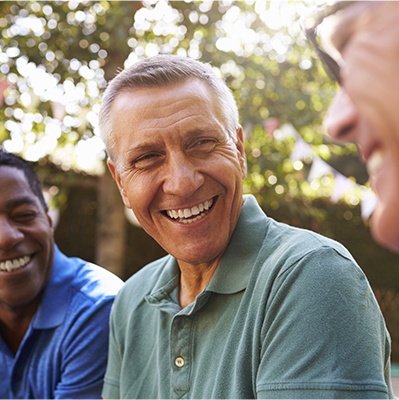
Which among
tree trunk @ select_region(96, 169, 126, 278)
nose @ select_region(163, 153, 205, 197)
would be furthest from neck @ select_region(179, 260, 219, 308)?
tree trunk @ select_region(96, 169, 126, 278)

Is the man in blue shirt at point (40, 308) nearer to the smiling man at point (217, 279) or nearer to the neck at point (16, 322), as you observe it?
the neck at point (16, 322)

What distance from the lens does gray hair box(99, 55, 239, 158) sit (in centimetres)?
177

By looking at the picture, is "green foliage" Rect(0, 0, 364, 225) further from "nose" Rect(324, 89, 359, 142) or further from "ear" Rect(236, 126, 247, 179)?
"nose" Rect(324, 89, 359, 142)

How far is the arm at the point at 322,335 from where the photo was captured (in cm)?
136

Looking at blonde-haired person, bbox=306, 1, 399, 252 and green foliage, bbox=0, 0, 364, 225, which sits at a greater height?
blonde-haired person, bbox=306, 1, 399, 252

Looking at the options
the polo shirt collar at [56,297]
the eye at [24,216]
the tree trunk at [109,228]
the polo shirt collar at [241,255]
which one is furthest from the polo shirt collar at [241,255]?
the tree trunk at [109,228]

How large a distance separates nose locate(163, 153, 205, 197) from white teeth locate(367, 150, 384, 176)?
1044mm

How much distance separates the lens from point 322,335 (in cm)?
139

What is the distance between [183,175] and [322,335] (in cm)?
55

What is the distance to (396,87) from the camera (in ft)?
1.95

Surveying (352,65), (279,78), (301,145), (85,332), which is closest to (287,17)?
(279,78)

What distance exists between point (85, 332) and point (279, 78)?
9.79ft

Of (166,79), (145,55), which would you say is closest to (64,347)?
(166,79)

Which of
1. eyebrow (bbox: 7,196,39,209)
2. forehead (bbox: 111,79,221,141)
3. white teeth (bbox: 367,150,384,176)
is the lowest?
eyebrow (bbox: 7,196,39,209)
